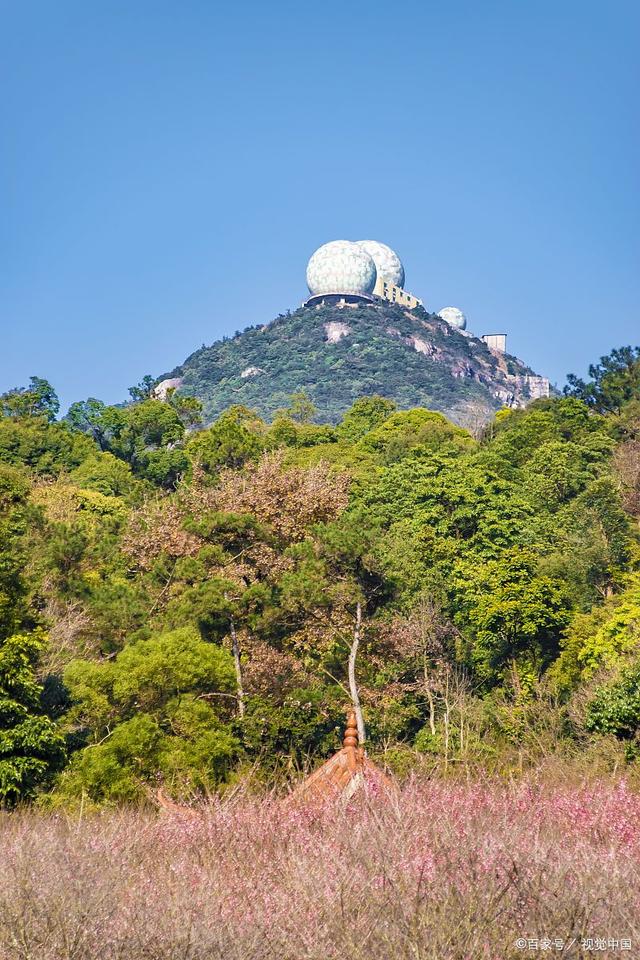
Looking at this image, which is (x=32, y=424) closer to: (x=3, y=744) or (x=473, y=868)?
(x=3, y=744)

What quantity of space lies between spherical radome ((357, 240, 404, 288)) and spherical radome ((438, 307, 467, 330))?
29.4 feet

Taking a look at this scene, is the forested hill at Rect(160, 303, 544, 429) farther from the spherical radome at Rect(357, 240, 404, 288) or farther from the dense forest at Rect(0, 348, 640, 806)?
the dense forest at Rect(0, 348, 640, 806)

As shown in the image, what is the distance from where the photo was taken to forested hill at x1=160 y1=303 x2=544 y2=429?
112 m

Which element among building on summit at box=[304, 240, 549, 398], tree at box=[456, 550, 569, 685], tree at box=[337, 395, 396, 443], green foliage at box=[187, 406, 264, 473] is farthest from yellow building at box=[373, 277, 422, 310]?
tree at box=[456, 550, 569, 685]

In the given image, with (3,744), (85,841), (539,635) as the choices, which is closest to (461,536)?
(539,635)

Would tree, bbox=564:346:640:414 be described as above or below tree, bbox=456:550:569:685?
above

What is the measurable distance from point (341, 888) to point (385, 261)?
12867 centimetres

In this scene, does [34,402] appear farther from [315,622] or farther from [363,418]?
[315,622]

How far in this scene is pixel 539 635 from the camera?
89.0ft

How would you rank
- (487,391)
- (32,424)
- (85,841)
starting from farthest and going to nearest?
(487,391) → (32,424) → (85,841)

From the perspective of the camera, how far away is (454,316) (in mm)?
142250

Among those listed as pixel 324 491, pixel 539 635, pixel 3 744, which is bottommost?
pixel 3 744

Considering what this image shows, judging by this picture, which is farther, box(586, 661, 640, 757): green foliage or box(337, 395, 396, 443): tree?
box(337, 395, 396, 443): tree

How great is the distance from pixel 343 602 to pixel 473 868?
16.0 metres
